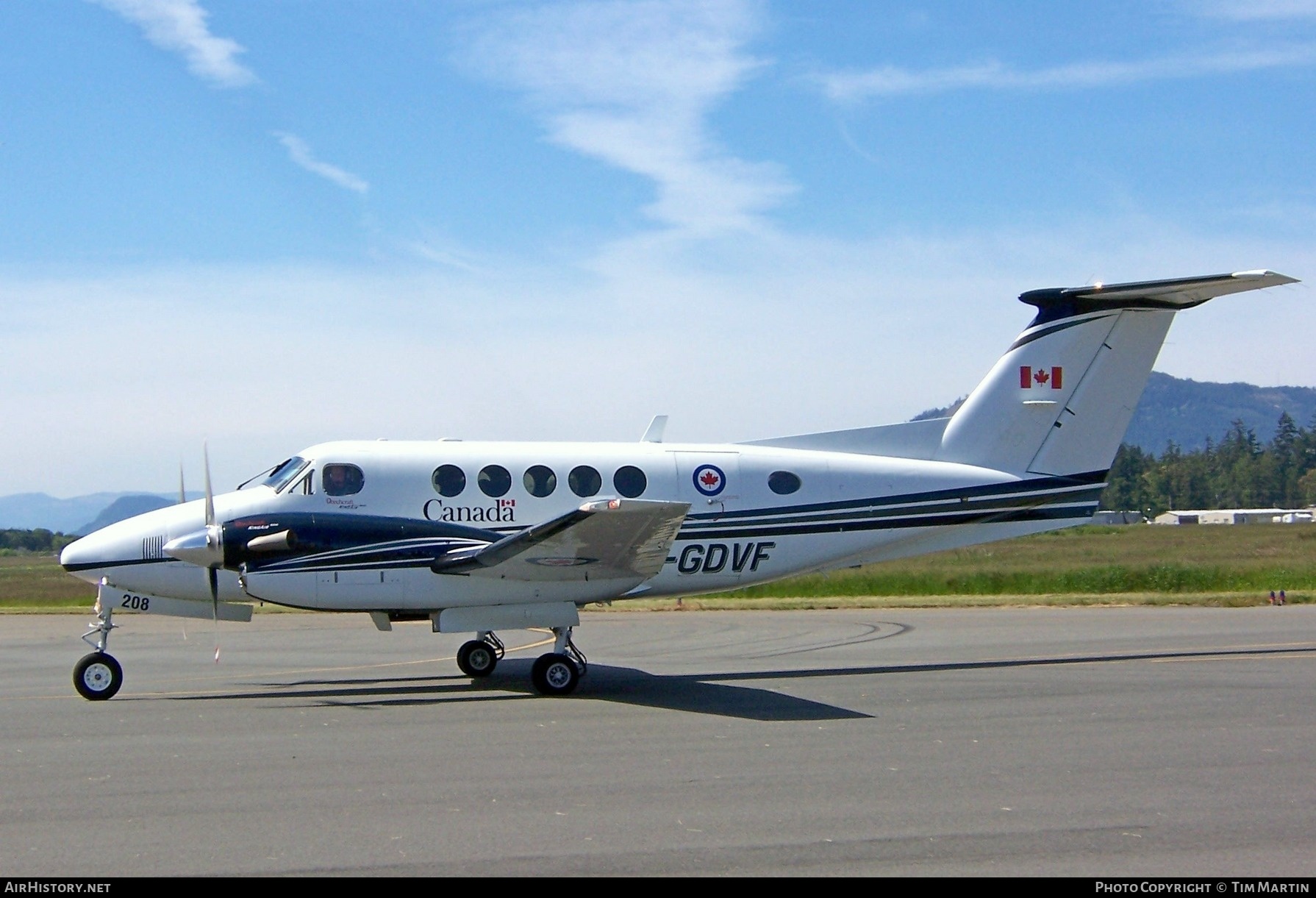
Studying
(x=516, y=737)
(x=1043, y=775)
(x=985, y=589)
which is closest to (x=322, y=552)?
(x=516, y=737)

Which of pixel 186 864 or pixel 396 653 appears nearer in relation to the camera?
pixel 186 864

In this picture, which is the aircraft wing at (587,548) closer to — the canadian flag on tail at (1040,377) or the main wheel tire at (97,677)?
the main wheel tire at (97,677)

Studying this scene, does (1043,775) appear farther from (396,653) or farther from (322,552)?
(396,653)

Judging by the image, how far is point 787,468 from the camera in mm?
15125

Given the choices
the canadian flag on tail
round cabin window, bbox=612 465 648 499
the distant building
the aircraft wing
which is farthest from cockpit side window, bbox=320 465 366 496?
the distant building

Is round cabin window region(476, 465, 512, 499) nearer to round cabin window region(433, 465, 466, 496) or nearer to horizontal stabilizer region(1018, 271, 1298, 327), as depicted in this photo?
round cabin window region(433, 465, 466, 496)

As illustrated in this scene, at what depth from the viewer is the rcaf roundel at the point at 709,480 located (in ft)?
48.5

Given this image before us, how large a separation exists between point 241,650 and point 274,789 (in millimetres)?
11159

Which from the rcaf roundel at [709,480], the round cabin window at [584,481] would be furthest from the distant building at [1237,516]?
the round cabin window at [584,481]

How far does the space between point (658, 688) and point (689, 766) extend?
475 centimetres

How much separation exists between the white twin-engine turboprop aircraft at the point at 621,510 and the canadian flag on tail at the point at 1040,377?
0.07ft

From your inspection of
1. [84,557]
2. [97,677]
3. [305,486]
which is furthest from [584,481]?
[97,677]

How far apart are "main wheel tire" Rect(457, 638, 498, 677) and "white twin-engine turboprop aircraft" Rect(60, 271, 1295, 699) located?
3 cm
